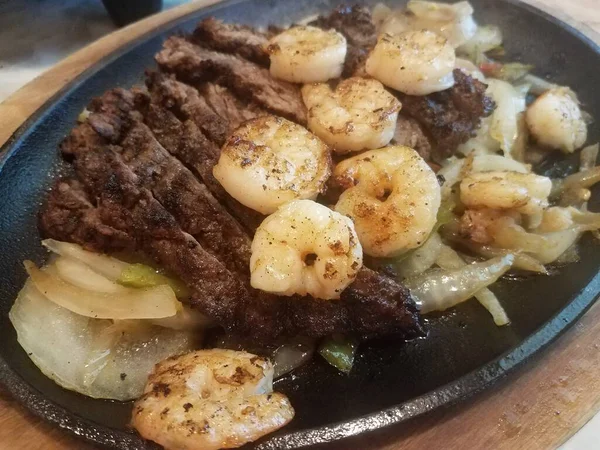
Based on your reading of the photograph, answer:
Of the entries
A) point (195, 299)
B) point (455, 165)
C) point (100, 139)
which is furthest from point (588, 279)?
point (100, 139)

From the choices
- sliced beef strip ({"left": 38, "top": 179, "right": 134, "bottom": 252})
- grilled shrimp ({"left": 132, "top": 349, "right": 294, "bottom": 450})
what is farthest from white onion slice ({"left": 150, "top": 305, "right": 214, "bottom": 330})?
sliced beef strip ({"left": 38, "top": 179, "right": 134, "bottom": 252})

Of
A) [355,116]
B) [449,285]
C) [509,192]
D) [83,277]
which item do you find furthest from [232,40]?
[449,285]

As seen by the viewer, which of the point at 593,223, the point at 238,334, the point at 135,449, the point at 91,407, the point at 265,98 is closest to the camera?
the point at 135,449

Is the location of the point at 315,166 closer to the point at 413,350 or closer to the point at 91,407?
the point at 413,350

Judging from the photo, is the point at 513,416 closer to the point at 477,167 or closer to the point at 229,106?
the point at 477,167

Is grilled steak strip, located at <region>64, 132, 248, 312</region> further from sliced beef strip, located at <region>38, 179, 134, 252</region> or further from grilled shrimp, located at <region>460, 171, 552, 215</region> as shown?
grilled shrimp, located at <region>460, 171, 552, 215</region>

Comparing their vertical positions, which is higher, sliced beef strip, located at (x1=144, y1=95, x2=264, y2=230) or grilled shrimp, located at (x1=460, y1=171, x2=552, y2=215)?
sliced beef strip, located at (x1=144, y1=95, x2=264, y2=230)

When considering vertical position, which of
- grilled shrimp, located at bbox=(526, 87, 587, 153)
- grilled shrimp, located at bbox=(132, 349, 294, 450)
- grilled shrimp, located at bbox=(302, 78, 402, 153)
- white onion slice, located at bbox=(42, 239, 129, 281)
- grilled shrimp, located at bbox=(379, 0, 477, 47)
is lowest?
grilled shrimp, located at bbox=(526, 87, 587, 153)
